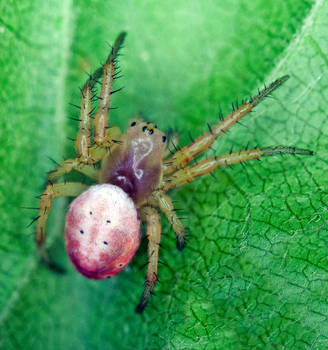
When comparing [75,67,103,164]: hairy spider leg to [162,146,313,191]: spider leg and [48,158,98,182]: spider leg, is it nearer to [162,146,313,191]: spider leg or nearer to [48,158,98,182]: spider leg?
[48,158,98,182]: spider leg

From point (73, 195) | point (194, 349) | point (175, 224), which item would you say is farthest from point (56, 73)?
point (194, 349)

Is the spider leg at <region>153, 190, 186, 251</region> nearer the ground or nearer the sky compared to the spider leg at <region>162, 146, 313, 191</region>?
nearer the ground

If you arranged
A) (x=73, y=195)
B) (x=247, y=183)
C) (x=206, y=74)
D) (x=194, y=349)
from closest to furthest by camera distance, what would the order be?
(x=194, y=349) → (x=247, y=183) → (x=206, y=74) → (x=73, y=195)

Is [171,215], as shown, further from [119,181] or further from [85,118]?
[85,118]

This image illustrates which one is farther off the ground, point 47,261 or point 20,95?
point 20,95

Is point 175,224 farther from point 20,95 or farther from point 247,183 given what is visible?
point 20,95

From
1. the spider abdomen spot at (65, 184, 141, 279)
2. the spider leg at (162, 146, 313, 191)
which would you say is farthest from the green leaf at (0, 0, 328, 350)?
the spider abdomen spot at (65, 184, 141, 279)

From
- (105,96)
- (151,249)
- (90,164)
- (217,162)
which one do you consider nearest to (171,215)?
(151,249)
